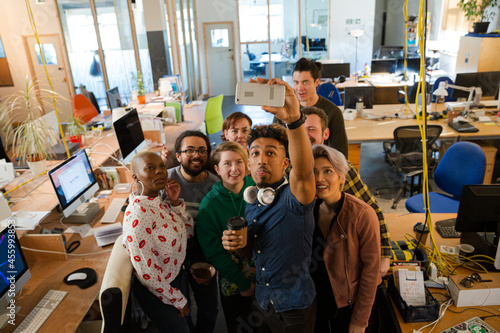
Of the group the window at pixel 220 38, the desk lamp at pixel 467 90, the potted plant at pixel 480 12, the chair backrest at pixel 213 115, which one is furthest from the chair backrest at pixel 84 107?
the potted plant at pixel 480 12

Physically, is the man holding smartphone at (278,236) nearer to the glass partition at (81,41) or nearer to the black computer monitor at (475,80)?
the black computer monitor at (475,80)

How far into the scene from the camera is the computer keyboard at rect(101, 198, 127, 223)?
289 cm

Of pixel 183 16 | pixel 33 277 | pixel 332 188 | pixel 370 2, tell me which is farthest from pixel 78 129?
pixel 370 2

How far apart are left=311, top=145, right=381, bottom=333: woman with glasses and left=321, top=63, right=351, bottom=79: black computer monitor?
650 cm

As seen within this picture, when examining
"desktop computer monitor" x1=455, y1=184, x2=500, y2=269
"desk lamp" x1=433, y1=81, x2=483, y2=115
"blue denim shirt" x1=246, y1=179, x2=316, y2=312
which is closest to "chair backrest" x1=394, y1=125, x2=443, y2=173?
"desk lamp" x1=433, y1=81, x2=483, y2=115

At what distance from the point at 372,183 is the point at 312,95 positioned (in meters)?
2.56

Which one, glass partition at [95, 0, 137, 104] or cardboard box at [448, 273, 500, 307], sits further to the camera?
glass partition at [95, 0, 137, 104]

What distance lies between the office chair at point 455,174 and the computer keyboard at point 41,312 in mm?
2961

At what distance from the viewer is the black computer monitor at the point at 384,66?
800 centimetres

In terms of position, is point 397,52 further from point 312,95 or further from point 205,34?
point 312,95

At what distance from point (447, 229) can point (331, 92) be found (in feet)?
12.8

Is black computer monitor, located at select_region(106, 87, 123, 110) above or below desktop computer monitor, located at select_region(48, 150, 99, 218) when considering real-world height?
above

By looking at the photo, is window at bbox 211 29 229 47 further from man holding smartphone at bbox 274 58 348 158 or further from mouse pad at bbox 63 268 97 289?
mouse pad at bbox 63 268 97 289

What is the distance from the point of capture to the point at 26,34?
Answer: 770 cm
